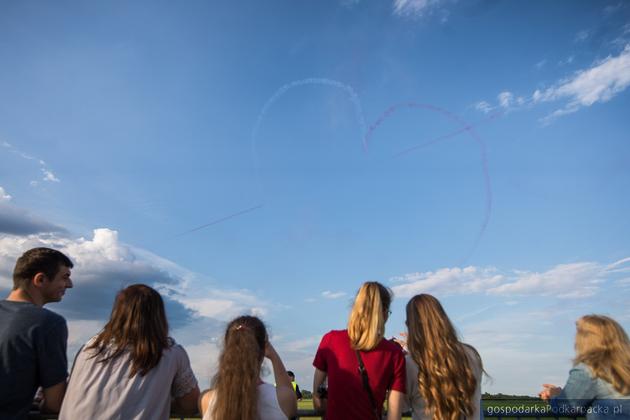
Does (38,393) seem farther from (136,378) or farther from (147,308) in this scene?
(147,308)

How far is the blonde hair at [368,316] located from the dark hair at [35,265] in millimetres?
2864

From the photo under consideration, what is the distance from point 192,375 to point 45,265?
1.69 metres

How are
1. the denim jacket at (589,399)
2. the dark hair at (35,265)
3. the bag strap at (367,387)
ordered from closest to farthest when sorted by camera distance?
1. the dark hair at (35,265)
2. the bag strap at (367,387)
3. the denim jacket at (589,399)

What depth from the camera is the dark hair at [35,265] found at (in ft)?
13.3

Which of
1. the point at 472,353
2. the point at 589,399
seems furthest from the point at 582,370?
the point at 472,353

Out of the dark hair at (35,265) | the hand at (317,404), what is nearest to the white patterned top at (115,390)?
the dark hair at (35,265)

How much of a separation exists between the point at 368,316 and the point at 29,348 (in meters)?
2.99

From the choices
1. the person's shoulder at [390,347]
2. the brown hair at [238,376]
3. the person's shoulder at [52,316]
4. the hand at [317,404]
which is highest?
the person's shoulder at [52,316]

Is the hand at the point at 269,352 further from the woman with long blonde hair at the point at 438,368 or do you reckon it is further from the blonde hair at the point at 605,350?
the blonde hair at the point at 605,350

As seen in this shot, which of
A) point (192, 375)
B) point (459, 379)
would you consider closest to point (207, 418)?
point (192, 375)

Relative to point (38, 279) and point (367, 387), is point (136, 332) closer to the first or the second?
point (38, 279)

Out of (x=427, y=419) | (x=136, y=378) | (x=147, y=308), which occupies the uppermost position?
(x=147, y=308)

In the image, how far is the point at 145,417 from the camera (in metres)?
3.71

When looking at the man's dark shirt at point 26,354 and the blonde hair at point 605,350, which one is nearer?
the man's dark shirt at point 26,354
